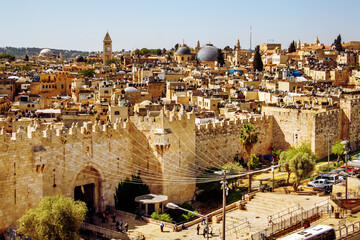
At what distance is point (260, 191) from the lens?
28.1 m

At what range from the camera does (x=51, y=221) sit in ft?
66.2

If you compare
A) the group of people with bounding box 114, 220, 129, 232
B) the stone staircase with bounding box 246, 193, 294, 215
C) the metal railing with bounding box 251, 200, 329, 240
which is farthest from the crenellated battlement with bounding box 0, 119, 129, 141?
the metal railing with bounding box 251, 200, 329, 240

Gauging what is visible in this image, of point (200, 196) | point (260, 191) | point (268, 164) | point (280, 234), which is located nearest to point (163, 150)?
point (200, 196)

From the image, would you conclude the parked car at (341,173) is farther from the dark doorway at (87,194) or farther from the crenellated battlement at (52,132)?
the dark doorway at (87,194)

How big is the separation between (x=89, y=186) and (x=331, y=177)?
1354cm

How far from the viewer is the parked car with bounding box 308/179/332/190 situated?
27.7m

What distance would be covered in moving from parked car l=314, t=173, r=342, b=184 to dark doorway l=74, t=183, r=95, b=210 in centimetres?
1283

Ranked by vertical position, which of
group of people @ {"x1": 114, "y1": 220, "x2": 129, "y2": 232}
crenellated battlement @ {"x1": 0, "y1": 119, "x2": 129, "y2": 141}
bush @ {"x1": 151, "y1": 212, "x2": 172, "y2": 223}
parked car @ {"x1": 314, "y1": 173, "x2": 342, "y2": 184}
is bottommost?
group of people @ {"x1": 114, "y1": 220, "x2": 129, "y2": 232}

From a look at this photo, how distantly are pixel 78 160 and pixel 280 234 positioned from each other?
33.2 feet

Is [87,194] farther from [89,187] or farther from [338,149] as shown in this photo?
[338,149]

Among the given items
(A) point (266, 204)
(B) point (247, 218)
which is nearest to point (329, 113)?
(A) point (266, 204)

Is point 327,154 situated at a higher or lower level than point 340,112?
lower

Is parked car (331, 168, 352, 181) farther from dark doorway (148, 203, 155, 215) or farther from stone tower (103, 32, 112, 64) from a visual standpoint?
stone tower (103, 32, 112, 64)

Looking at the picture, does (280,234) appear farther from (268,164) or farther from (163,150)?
(268,164)
